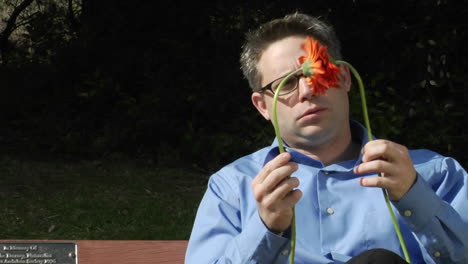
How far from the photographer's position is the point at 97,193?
592 centimetres

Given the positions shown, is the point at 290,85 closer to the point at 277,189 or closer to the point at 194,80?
the point at 277,189

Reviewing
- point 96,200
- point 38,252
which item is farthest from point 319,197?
point 96,200

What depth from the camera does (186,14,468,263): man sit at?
2.40 m

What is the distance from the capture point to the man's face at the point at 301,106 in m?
2.58

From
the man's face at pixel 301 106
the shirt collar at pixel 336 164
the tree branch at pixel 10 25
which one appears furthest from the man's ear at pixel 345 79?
the tree branch at pixel 10 25

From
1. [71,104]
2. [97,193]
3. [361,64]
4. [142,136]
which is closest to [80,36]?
[71,104]

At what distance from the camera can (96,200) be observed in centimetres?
575

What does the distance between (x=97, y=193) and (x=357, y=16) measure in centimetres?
257

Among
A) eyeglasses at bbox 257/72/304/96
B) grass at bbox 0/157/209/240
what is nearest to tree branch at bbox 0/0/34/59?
grass at bbox 0/157/209/240

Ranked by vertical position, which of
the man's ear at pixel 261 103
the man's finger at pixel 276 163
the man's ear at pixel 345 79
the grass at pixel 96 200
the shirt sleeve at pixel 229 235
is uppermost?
the man's ear at pixel 345 79

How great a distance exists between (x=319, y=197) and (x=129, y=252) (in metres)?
0.87

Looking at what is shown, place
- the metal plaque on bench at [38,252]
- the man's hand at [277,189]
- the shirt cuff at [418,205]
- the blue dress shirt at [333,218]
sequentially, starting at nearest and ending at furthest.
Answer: the man's hand at [277,189] → the shirt cuff at [418,205] → the blue dress shirt at [333,218] → the metal plaque on bench at [38,252]

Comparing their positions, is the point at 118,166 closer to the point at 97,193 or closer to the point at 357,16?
the point at 97,193

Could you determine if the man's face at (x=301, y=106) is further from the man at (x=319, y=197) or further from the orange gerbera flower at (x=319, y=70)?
the orange gerbera flower at (x=319, y=70)
